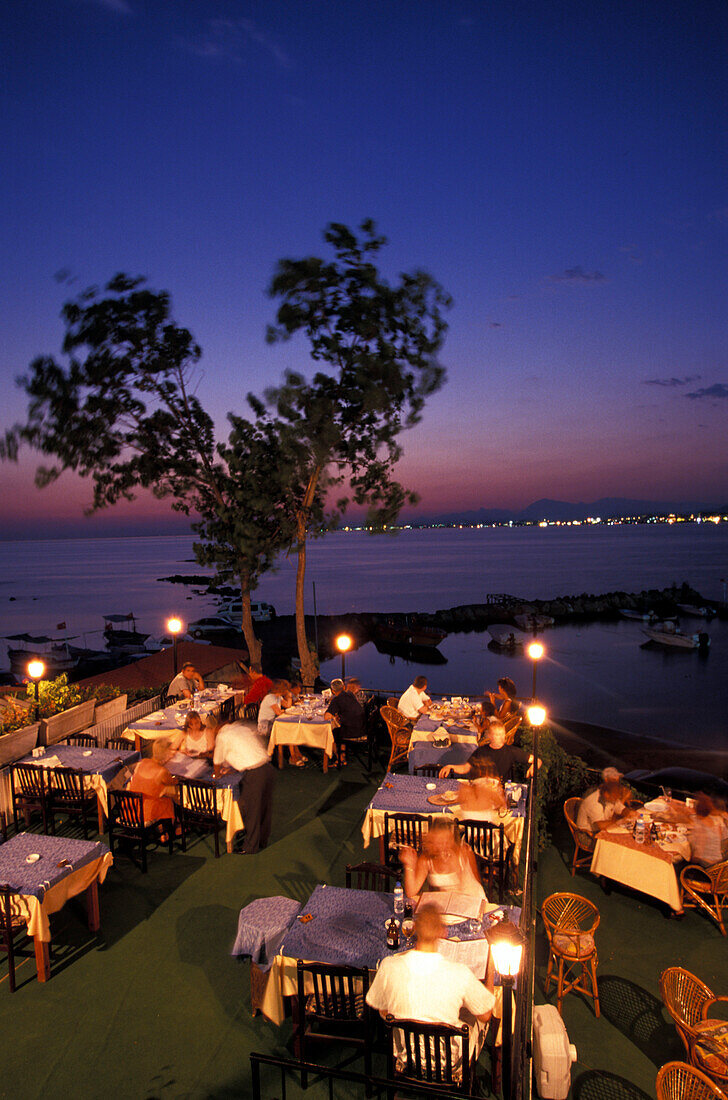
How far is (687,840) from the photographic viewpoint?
252 inches

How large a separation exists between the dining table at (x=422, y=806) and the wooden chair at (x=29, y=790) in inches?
152

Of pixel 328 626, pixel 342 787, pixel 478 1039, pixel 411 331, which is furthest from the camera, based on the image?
pixel 328 626

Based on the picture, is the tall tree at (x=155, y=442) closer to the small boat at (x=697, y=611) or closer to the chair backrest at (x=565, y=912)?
the chair backrest at (x=565, y=912)

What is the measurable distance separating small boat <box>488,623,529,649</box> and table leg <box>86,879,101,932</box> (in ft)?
140

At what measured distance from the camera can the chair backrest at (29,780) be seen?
7355 mm

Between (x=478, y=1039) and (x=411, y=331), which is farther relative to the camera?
(x=411, y=331)

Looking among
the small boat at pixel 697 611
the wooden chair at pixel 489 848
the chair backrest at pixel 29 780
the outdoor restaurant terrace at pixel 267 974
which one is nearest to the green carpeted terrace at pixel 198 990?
the outdoor restaurant terrace at pixel 267 974

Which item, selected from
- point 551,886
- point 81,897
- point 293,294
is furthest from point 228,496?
point 551,886

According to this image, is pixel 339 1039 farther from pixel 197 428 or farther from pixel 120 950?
pixel 197 428

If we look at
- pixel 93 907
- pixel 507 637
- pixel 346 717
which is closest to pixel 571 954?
pixel 93 907

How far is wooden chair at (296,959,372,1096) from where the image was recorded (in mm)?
3846

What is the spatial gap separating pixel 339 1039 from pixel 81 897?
3732mm

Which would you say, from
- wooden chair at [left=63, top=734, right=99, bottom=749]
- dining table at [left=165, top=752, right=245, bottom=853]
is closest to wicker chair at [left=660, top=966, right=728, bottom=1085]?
dining table at [left=165, top=752, right=245, bottom=853]

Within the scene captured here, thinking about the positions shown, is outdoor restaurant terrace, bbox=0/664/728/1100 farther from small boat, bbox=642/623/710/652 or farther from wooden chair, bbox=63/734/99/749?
small boat, bbox=642/623/710/652
